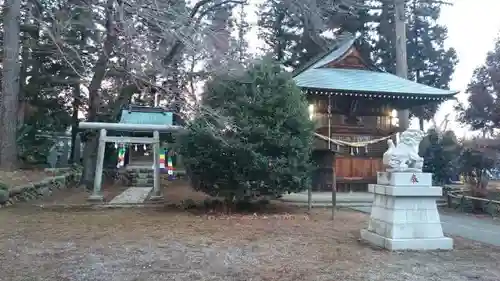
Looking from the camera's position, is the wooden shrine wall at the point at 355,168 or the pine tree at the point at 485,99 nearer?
the pine tree at the point at 485,99

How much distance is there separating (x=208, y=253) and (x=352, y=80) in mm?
11746

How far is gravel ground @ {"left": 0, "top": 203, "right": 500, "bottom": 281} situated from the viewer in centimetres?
471

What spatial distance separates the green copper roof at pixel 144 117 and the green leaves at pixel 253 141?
596 cm

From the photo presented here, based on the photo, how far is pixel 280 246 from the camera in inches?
246

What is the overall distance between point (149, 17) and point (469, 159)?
11292 millimetres

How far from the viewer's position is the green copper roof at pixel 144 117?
15531 millimetres

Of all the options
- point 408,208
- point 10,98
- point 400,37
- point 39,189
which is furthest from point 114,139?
point 400,37

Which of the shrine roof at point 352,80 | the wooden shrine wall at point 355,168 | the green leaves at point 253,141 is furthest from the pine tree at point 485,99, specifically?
the green leaves at point 253,141

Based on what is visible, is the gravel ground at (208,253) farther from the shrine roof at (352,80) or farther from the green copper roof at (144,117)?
the green copper roof at (144,117)

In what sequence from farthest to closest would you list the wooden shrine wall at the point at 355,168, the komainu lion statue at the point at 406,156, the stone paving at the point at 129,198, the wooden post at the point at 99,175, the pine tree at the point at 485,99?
the wooden shrine wall at the point at 355,168, the pine tree at the point at 485,99, the stone paving at the point at 129,198, the wooden post at the point at 99,175, the komainu lion statue at the point at 406,156

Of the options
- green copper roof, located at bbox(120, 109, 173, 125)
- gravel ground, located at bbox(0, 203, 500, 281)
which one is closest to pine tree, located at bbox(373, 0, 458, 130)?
green copper roof, located at bbox(120, 109, 173, 125)

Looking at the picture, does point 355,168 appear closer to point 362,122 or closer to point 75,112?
point 362,122

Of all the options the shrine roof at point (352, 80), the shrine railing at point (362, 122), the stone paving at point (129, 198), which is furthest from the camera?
the shrine railing at point (362, 122)

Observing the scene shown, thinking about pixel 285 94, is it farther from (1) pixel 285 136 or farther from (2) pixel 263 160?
(2) pixel 263 160
